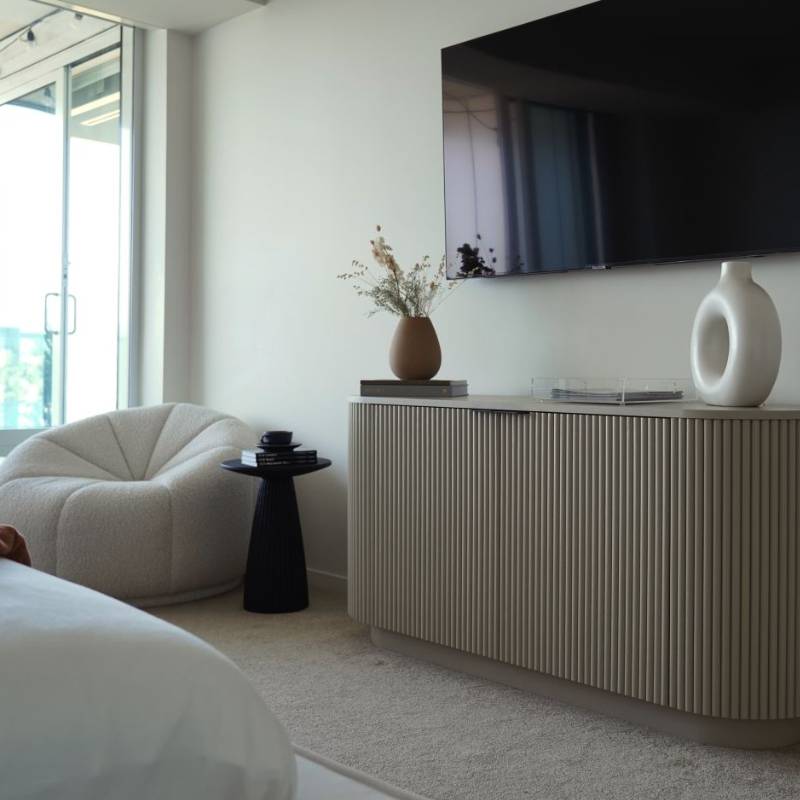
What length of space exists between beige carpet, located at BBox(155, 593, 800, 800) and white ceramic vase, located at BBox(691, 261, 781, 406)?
2.73 feet

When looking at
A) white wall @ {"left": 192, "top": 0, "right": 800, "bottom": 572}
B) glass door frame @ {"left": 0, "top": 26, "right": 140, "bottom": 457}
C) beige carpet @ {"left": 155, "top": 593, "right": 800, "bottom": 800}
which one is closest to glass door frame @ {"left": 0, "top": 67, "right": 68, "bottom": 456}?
glass door frame @ {"left": 0, "top": 26, "right": 140, "bottom": 457}

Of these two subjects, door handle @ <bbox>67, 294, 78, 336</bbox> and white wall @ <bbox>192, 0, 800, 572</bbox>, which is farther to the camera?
door handle @ <bbox>67, 294, 78, 336</bbox>

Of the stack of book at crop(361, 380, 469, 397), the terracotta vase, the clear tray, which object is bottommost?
the clear tray

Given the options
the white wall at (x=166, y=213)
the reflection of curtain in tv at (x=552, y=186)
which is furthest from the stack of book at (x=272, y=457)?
the white wall at (x=166, y=213)

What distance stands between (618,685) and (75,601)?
4.68 ft

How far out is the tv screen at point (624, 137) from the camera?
7.91 feet

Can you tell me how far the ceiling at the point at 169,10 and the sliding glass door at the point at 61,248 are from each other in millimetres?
360

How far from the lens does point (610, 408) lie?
231 centimetres

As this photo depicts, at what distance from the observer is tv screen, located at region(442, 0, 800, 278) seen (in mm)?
2412

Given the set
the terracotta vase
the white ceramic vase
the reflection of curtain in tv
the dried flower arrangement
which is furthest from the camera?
the dried flower arrangement

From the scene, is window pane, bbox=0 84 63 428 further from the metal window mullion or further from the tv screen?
the tv screen

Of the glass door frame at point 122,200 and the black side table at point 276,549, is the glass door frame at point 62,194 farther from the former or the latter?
the black side table at point 276,549

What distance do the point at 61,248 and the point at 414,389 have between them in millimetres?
2450

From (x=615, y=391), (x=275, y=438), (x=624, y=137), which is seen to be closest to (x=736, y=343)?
(x=615, y=391)
